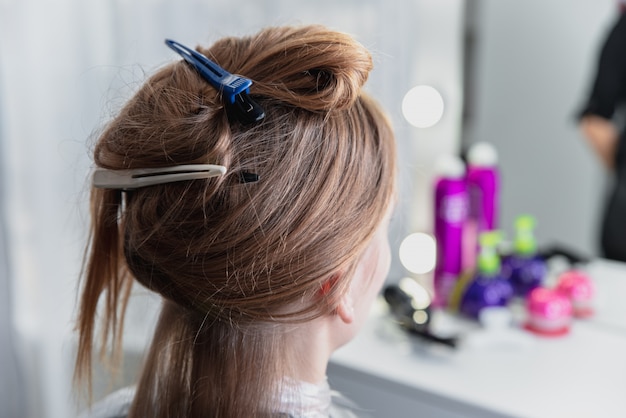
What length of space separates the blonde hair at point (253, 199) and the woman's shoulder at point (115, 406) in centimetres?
13

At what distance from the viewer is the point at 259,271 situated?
537 mm

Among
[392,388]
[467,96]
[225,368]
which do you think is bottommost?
[392,388]

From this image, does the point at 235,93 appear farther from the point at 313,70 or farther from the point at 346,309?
the point at 346,309

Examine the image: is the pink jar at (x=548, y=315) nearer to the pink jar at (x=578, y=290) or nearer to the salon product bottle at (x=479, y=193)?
the pink jar at (x=578, y=290)

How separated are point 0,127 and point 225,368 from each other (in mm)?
725

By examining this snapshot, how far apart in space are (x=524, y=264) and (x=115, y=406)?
0.71 meters

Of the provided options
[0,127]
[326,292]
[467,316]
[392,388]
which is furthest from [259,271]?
[0,127]

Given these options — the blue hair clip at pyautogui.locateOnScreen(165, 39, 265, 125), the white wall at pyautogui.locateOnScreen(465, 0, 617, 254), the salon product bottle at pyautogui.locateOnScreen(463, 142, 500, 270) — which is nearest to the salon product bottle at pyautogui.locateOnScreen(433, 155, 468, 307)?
the salon product bottle at pyautogui.locateOnScreen(463, 142, 500, 270)

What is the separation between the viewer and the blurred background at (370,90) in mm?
1048

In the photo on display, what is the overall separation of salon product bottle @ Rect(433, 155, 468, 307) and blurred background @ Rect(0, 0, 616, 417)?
0.06 metres

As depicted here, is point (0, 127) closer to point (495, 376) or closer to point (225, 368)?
point (225, 368)

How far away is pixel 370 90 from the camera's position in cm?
101

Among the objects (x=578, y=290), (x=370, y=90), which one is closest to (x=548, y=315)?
(x=578, y=290)

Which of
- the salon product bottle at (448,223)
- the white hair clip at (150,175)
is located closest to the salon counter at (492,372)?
the salon product bottle at (448,223)
